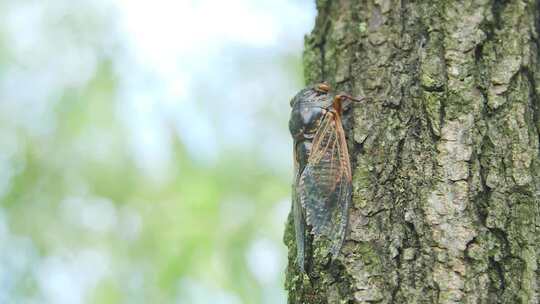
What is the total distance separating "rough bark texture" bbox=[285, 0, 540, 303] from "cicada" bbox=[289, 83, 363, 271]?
4 cm

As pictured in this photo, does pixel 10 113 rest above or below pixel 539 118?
above

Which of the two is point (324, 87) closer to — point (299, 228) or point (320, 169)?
point (320, 169)

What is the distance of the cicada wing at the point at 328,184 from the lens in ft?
7.41

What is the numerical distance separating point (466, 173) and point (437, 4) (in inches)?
28.1

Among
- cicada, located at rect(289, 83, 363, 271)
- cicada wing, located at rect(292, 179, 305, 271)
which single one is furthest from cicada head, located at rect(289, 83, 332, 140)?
cicada wing, located at rect(292, 179, 305, 271)

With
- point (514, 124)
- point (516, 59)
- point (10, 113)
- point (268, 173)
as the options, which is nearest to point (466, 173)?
point (514, 124)

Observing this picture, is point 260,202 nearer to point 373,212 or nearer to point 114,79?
point 114,79

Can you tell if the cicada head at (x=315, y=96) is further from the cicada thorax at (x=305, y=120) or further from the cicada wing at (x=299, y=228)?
the cicada wing at (x=299, y=228)

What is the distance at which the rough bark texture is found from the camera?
6.64 ft

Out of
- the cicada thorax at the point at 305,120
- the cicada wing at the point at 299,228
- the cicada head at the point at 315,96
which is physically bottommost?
the cicada wing at the point at 299,228

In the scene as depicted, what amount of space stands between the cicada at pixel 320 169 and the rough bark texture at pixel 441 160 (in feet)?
0.14

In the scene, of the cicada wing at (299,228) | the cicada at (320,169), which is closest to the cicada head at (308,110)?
the cicada at (320,169)

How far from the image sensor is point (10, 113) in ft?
15.4

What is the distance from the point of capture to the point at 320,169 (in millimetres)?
2598
